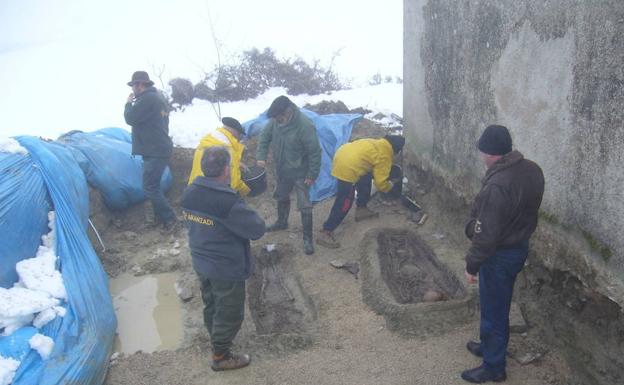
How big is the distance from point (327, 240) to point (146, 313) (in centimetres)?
220

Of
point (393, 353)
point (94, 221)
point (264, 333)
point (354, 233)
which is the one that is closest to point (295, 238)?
point (354, 233)

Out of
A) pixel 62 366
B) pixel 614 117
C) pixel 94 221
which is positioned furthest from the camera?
pixel 94 221

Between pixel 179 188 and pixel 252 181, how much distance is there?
83.8 inches

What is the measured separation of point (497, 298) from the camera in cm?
316

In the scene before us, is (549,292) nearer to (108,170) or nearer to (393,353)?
(393,353)

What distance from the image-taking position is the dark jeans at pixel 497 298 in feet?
10.1

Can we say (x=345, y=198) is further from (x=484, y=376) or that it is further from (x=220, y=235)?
(x=484, y=376)

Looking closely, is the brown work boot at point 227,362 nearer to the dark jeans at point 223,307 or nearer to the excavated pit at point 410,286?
the dark jeans at point 223,307

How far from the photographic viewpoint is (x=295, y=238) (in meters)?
5.86

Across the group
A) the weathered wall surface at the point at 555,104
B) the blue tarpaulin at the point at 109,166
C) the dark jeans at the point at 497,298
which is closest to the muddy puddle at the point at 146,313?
the blue tarpaulin at the point at 109,166

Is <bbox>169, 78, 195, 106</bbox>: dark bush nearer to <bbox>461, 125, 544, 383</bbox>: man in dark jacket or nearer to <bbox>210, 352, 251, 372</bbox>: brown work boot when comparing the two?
<bbox>210, 352, 251, 372</bbox>: brown work boot

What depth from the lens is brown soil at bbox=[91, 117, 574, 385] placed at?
3.59 metres

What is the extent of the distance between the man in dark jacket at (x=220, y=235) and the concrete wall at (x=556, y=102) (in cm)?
229

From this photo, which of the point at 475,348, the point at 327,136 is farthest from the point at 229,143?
the point at 475,348
